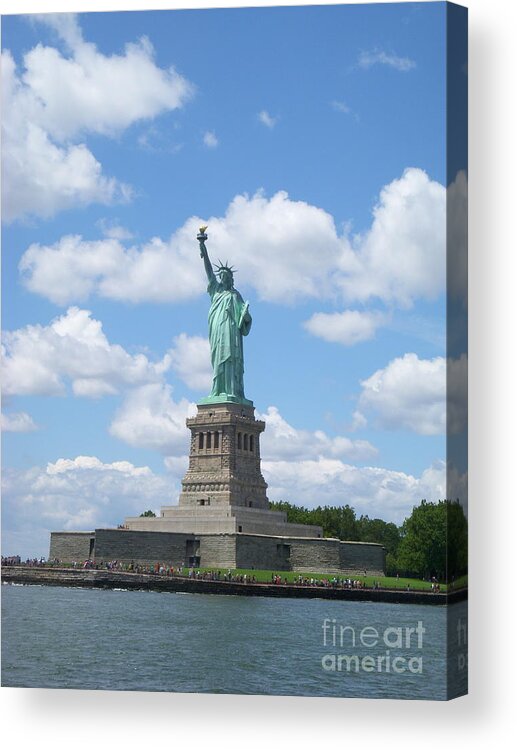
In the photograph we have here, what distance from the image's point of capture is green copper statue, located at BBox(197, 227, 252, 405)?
58094 millimetres

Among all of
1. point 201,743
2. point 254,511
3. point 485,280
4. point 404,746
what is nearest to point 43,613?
point 201,743

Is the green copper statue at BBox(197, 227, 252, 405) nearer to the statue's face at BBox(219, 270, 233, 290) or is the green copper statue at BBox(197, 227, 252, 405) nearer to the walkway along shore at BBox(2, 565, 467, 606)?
the statue's face at BBox(219, 270, 233, 290)

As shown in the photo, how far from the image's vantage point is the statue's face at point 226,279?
58125 mm

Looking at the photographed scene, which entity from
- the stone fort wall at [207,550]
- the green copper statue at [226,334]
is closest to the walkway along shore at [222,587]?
the stone fort wall at [207,550]

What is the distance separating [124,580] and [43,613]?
14.7 m

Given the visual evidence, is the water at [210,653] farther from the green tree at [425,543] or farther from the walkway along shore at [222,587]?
the walkway along shore at [222,587]

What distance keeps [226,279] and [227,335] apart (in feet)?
8.39

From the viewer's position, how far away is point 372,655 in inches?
878

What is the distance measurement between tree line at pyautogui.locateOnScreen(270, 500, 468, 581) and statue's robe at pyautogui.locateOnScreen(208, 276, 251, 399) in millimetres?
10354

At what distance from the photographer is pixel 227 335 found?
58312 millimetres

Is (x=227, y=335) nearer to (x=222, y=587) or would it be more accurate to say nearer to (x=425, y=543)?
(x=425, y=543)

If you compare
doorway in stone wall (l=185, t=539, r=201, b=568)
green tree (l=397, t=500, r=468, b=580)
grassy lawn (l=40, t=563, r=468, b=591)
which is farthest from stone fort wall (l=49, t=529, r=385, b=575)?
green tree (l=397, t=500, r=468, b=580)

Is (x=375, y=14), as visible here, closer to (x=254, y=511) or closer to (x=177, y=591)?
(x=177, y=591)

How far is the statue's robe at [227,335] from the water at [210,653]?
23.2 metres
